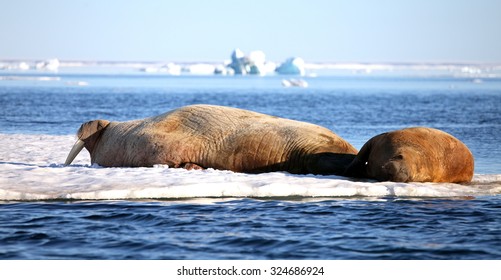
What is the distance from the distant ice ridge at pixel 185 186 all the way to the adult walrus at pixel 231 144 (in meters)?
0.35

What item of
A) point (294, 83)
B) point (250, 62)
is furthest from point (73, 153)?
point (250, 62)

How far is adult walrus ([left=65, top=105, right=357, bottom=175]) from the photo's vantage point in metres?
11.2

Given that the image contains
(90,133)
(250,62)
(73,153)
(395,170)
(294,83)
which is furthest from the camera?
(250,62)

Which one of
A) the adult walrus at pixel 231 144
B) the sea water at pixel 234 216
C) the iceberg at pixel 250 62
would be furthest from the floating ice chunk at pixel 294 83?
the sea water at pixel 234 216

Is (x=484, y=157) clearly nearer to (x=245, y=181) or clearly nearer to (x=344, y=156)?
(x=344, y=156)

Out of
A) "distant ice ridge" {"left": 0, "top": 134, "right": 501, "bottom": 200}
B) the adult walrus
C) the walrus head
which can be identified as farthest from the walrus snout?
the walrus head

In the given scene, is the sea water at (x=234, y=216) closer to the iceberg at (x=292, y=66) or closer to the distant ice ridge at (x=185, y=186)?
the distant ice ridge at (x=185, y=186)

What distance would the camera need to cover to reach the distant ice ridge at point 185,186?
384 inches

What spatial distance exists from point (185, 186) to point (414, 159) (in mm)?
2846

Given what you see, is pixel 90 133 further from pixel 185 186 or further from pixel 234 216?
pixel 234 216

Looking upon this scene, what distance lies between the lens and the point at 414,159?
10.3 metres

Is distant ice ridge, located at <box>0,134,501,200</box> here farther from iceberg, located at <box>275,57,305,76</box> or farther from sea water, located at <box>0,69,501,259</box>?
iceberg, located at <box>275,57,305,76</box>

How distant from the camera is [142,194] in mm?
9758
